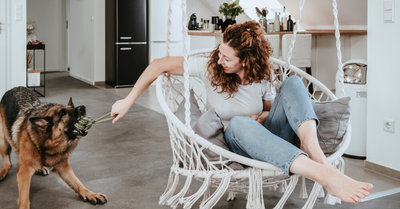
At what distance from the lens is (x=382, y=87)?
2582 mm

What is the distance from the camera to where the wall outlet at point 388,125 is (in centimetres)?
253

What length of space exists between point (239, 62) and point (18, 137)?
1131mm

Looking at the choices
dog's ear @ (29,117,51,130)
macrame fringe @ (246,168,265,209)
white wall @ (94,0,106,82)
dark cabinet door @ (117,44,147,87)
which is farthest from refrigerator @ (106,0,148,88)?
macrame fringe @ (246,168,265,209)

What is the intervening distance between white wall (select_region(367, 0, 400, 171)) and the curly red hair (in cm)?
108

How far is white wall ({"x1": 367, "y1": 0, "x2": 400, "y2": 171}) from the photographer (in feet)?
8.21

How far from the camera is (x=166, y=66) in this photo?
73.2 inches

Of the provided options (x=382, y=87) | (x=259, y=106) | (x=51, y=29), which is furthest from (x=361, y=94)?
(x=51, y=29)

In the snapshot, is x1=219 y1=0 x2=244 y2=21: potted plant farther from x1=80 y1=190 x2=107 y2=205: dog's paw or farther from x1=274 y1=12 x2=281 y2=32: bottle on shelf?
x1=80 y1=190 x2=107 y2=205: dog's paw

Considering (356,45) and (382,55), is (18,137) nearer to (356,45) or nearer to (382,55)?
(382,55)

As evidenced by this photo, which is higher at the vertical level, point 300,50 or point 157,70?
point 300,50

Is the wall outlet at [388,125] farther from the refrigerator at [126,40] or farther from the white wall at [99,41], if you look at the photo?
the white wall at [99,41]

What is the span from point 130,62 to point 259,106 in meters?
4.93

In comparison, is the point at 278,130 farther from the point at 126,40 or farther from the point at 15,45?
the point at 126,40

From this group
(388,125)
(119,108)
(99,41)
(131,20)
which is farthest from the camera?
(99,41)
